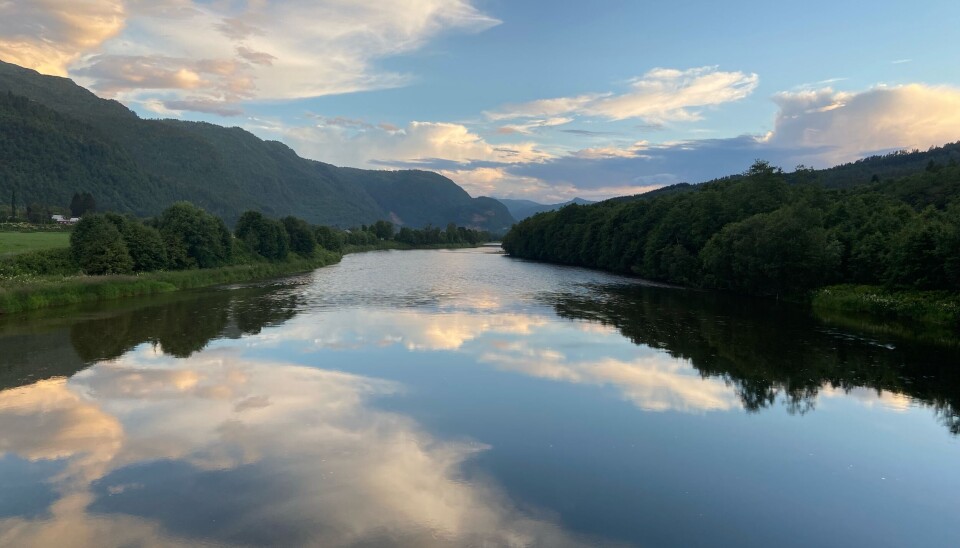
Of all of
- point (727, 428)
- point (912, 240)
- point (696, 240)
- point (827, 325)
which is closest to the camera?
point (727, 428)

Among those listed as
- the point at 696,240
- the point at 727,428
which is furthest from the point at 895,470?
the point at 696,240

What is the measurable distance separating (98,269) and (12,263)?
19.0 ft

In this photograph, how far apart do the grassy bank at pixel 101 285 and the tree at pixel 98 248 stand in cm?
185

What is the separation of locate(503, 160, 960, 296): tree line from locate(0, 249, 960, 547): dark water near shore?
41.9 feet

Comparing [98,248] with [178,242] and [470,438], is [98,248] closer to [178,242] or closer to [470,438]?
[178,242]

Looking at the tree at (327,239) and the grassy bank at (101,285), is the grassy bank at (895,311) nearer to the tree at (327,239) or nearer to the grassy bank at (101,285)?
the grassy bank at (101,285)

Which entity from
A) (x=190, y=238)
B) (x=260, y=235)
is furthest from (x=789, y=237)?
(x=260, y=235)

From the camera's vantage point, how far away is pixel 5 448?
46.3 ft

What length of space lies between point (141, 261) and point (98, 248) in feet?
16.3

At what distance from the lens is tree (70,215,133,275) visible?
159 ft

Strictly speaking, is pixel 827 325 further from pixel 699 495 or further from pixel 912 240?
pixel 699 495

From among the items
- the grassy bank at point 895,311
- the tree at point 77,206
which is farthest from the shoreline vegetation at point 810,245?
the tree at point 77,206

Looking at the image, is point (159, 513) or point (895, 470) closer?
point (159, 513)

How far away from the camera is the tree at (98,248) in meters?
48.3
